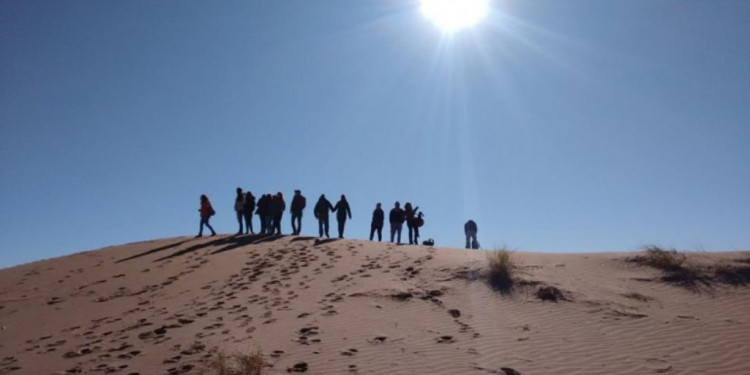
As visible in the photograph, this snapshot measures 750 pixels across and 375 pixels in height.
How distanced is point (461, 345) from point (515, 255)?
519cm

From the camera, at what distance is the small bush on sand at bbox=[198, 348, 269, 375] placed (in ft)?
18.7

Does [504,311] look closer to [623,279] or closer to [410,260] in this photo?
[623,279]

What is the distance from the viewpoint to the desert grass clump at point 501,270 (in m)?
8.92

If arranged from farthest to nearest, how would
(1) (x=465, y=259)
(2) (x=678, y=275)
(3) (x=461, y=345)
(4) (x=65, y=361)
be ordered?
(1) (x=465, y=259) < (2) (x=678, y=275) < (4) (x=65, y=361) < (3) (x=461, y=345)

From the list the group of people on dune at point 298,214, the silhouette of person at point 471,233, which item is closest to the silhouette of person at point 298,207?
the group of people on dune at point 298,214

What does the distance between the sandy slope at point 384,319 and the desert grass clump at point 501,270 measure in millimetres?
256

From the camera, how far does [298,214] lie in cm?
1630

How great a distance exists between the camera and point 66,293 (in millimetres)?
11805

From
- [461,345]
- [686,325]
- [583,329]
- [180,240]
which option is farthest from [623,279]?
[180,240]

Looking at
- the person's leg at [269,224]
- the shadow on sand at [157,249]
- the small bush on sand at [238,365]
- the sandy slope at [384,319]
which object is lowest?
the small bush on sand at [238,365]

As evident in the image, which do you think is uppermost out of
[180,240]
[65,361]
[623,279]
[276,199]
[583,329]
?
[276,199]

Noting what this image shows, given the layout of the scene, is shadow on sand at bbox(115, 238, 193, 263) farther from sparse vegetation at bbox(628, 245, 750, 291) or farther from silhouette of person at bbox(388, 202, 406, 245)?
sparse vegetation at bbox(628, 245, 750, 291)

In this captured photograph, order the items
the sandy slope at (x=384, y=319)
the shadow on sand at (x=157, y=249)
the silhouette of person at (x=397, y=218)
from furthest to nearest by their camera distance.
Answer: the silhouette of person at (x=397, y=218), the shadow on sand at (x=157, y=249), the sandy slope at (x=384, y=319)

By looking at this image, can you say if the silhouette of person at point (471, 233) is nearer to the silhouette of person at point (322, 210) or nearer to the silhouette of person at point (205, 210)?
the silhouette of person at point (322, 210)
